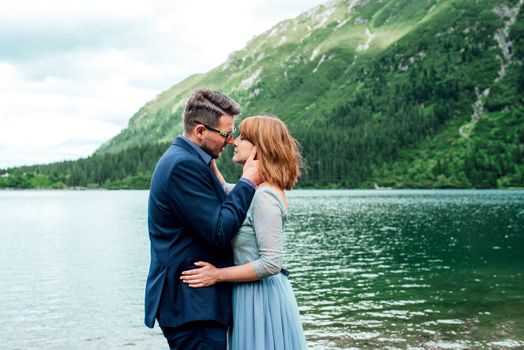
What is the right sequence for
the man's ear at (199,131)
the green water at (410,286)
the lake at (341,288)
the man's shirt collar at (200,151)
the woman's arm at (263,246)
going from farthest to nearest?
the lake at (341,288), the green water at (410,286), the man's ear at (199,131), the man's shirt collar at (200,151), the woman's arm at (263,246)

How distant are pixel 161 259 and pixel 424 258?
4363cm

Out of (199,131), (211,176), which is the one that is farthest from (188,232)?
(199,131)

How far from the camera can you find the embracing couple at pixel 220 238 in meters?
5.22

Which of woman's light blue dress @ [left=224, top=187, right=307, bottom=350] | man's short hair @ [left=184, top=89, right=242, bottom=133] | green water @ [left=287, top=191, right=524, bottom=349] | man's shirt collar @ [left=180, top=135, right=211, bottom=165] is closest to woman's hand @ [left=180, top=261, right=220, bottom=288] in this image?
woman's light blue dress @ [left=224, top=187, right=307, bottom=350]

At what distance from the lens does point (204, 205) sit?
518 cm

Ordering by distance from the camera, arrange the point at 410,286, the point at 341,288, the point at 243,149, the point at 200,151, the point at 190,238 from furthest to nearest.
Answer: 1. the point at 410,286
2. the point at 341,288
3. the point at 243,149
4. the point at 200,151
5. the point at 190,238

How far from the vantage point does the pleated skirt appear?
5.45 metres

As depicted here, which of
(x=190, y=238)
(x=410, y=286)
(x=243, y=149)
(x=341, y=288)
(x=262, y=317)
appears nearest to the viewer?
(x=190, y=238)

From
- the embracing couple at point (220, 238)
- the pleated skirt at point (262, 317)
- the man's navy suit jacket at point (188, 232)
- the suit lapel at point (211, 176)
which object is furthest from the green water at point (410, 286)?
the suit lapel at point (211, 176)

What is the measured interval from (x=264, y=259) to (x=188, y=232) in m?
0.78

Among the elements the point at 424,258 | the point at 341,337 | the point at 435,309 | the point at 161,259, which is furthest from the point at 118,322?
the point at 424,258

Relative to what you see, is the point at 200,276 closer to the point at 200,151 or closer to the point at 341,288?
the point at 200,151

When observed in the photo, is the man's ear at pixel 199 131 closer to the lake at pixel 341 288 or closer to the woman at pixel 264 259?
the woman at pixel 264 259

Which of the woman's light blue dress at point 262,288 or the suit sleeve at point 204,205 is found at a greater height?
the suit sleeve at point 204,205
